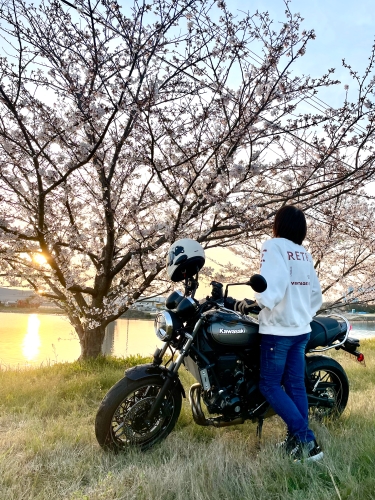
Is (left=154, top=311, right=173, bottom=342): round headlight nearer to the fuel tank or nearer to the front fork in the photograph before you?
the front fork

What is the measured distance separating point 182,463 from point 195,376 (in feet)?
1.77

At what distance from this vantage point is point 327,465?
2.07 meters

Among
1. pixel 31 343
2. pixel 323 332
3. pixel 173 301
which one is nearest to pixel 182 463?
pixel 173 301

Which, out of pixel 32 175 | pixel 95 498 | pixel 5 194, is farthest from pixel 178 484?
pixel 5 194

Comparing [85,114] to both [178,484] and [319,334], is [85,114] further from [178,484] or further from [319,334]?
[178,484]

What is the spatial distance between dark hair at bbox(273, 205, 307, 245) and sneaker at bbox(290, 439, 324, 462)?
1275 millimetres

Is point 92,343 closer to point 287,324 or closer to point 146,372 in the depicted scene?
point 146,372

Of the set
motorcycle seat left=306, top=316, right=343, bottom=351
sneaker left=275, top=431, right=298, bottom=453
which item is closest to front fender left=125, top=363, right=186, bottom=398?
sneaker left=275, top=431, right=298, bottom=453

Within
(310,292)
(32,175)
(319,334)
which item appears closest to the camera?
(310,292)

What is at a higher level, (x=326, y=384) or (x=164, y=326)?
(x=164, y=326)

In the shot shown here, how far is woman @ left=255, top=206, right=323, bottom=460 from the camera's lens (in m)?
2.37

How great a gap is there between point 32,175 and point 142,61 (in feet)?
6.54

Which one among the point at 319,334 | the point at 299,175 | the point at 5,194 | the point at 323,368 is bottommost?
the point at 323,368

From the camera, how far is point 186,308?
246 centimetres
